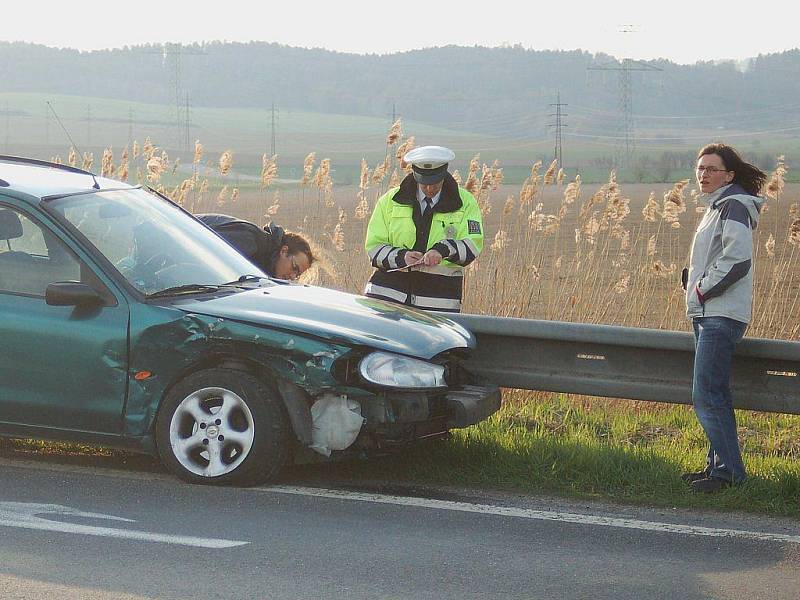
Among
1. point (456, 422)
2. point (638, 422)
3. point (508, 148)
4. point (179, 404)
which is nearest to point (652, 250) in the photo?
point (638, 422)

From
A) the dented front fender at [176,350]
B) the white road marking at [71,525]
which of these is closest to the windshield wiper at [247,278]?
the dented front fender at [176,350]

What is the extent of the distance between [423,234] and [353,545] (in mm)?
3408

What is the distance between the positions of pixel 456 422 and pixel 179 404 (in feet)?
4.52

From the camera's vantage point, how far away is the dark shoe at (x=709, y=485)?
21.6 feet

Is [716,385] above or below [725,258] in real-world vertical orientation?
below

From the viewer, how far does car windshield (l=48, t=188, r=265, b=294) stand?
6.81 meters

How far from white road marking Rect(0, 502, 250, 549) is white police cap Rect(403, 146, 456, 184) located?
3370 millimetres

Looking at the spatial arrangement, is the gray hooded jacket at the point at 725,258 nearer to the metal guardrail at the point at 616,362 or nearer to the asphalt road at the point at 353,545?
the metal guardrail at the point at 616,362

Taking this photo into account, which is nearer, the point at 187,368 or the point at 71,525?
the point at 71,525

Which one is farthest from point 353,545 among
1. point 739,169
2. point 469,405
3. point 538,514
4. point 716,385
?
point 739,169

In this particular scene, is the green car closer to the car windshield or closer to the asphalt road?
the car windshield

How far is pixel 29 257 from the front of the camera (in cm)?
676

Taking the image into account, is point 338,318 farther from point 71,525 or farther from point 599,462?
point 71,525

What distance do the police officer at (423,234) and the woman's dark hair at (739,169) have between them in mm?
1951
